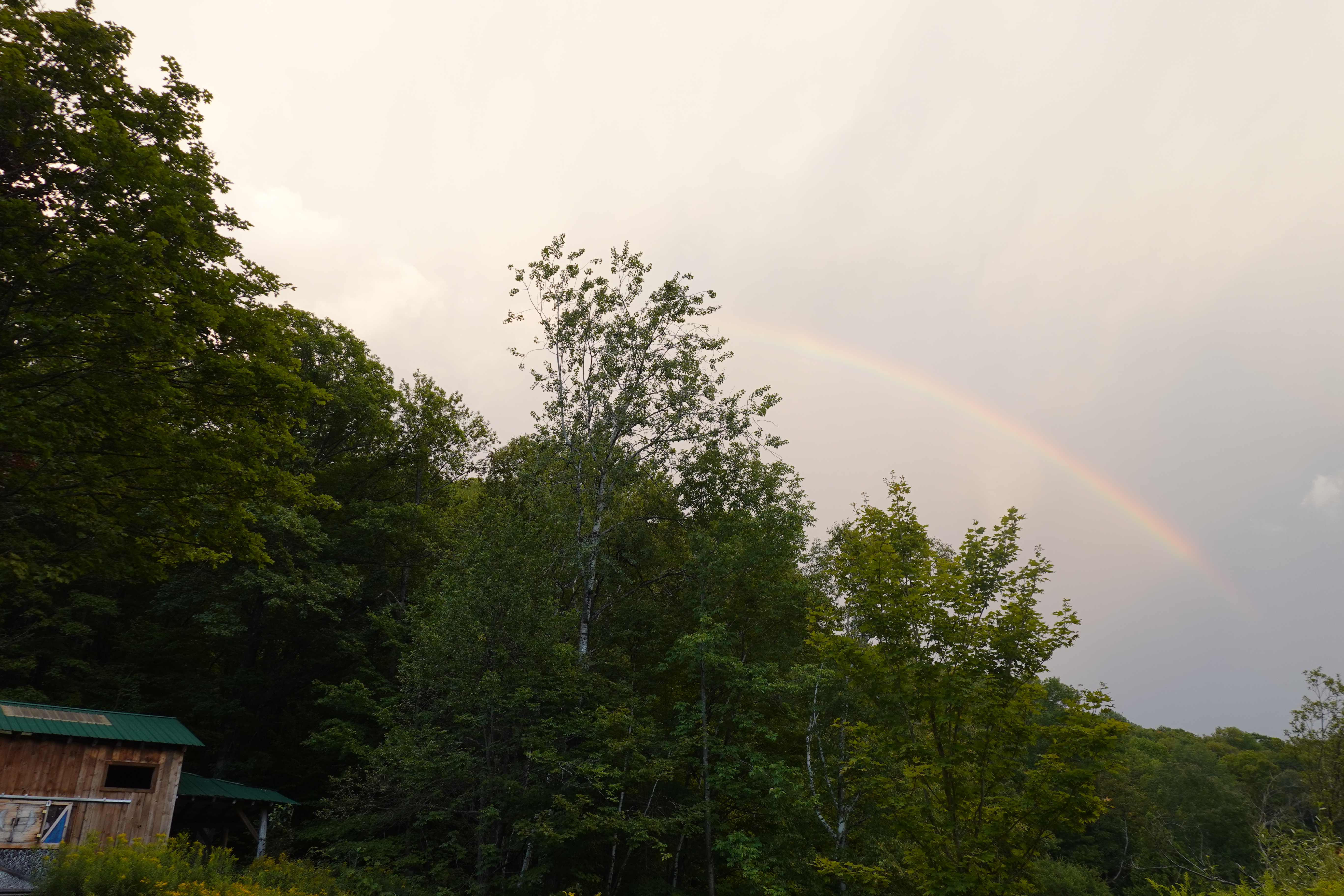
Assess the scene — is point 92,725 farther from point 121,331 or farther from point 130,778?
point 121,331

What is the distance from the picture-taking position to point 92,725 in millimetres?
17312

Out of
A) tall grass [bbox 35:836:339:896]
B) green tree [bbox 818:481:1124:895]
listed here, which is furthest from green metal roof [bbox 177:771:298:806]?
green tree [bbox 818:481:1124:895]

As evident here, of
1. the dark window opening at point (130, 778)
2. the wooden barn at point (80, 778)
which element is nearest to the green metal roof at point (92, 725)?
the wooden barn at point (80, 778)

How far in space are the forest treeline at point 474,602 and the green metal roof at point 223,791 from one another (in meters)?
1.88

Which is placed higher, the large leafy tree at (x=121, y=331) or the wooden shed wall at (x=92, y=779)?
the large leafy tree at (x=121, y=331)

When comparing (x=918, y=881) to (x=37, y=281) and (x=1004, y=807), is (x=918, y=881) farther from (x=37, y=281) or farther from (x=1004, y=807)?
(x=37, y=281)

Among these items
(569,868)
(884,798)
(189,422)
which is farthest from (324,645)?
(884,798)

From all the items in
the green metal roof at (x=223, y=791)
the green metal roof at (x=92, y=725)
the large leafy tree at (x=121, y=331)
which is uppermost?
the large leafy tree at (x=121, y=331)

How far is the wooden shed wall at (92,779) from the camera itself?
15.9 m

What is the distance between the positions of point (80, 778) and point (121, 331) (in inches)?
488

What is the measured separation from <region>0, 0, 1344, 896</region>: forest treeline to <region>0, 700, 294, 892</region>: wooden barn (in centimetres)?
416

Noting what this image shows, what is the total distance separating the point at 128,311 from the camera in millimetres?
11547

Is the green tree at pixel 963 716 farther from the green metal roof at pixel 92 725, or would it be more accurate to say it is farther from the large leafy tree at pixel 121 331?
the green metal roof at pixel 92 725

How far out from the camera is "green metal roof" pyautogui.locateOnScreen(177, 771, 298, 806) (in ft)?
65.8
